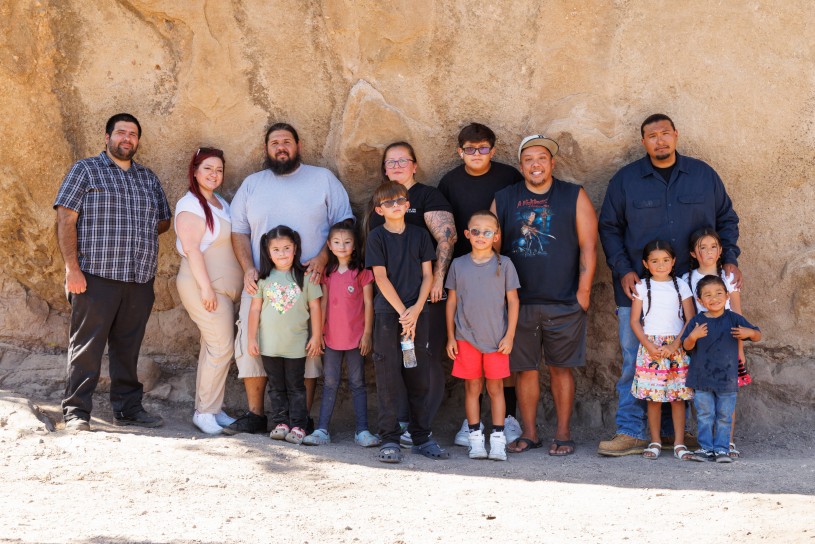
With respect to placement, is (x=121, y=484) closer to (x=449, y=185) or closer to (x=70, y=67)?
(x=449, y=185)

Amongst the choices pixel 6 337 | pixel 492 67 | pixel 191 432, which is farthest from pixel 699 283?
pixel 6 337

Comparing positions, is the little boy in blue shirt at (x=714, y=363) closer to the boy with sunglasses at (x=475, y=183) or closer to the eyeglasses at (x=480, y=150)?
the boy with sunglasses at (x=475, y=183)

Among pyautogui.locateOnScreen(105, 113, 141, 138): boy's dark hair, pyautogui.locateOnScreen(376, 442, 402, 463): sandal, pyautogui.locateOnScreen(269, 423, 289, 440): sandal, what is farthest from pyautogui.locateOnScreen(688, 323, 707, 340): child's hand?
pyautogui.locateOnScreen(105, 113, 141, 138): boy's dark hair

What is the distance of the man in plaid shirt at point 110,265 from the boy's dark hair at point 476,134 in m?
1.96

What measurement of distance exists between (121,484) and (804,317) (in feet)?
13.4

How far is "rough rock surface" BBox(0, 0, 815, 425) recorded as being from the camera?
5.42 meters

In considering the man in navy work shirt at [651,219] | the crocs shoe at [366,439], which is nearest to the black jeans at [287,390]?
the crocs shoe at [366,439]

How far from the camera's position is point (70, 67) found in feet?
19.0

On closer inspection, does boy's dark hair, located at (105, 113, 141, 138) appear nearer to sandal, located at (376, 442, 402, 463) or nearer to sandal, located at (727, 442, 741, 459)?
sandal, located at (376, 442, 402, 463)

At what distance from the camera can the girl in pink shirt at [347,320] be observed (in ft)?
16.8

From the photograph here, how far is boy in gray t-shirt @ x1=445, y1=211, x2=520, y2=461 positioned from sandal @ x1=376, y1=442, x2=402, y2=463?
0.45 m

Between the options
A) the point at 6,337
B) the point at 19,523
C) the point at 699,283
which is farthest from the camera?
the point at 6,337

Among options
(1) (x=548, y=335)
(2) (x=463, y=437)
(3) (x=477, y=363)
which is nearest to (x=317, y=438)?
(2) (x=463, y=437)

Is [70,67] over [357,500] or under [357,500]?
over
